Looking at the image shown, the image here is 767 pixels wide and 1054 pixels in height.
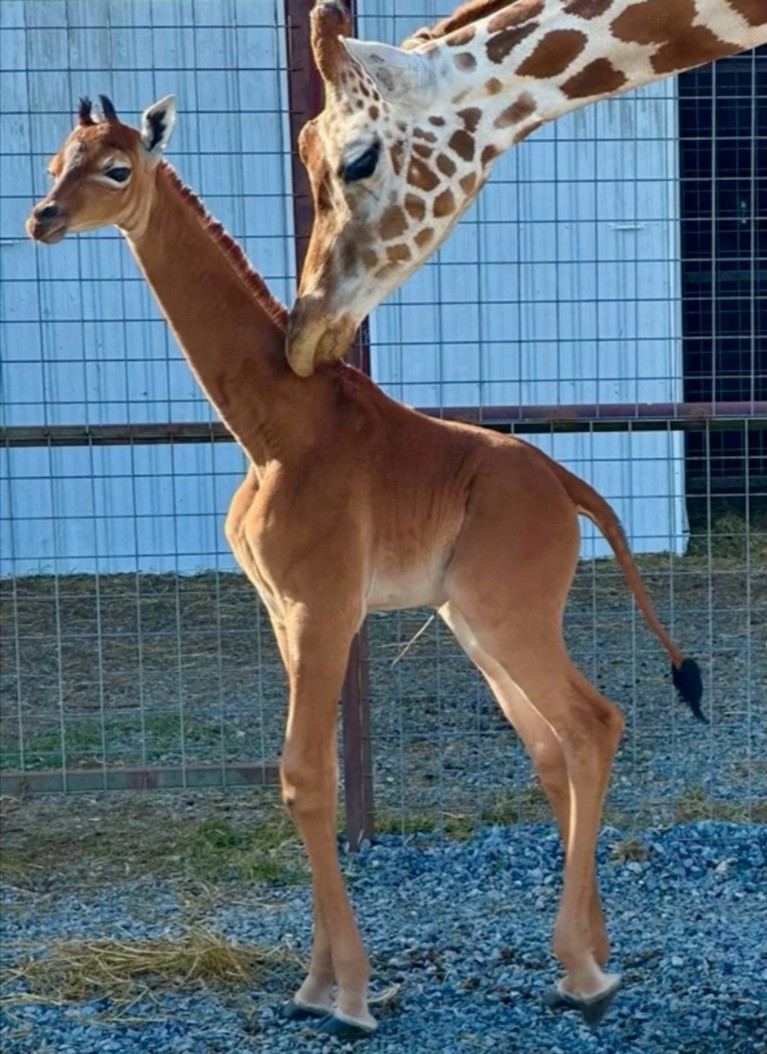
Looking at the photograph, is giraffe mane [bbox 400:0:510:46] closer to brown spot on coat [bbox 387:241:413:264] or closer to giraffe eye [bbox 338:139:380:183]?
giraffe eye [bbox 338:139:380:183]

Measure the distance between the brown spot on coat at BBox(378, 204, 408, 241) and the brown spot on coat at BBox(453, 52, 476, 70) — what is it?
34 cm

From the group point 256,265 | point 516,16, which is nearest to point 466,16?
point 516,16

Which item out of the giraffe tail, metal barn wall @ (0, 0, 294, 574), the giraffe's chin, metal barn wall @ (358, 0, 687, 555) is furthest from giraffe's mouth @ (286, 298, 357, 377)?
metal barn wall @ (358, 0, 687, 555)

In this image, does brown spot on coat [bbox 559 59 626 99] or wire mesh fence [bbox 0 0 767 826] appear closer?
brown spot on coat [bbox 559 59 626 99]

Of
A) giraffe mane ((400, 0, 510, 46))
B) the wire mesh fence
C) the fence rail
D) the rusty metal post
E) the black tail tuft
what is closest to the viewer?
giraffe mane ((400, 0, 510, 46))

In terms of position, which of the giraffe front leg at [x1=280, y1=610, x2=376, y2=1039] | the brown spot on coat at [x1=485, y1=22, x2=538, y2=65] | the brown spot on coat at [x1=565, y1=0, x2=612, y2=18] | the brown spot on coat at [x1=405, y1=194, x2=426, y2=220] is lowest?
the giraffe front leg at [x1=280, y1=610, x2=376, y2=1039]

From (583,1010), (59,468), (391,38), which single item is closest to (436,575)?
(583,1010)

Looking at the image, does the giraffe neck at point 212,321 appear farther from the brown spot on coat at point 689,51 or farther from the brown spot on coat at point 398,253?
the brown spot on coat at point 689,51

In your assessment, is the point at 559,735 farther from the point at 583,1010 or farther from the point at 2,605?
the point at 2,605

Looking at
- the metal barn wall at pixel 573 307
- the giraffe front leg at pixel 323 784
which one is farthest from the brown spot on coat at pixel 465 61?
the metal barn wall at pixel 573 307

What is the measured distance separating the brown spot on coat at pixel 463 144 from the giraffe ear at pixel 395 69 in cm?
11

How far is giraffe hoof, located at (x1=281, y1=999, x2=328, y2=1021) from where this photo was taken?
12.8 feet

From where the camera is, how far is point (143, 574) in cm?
979

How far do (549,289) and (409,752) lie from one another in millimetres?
4582
